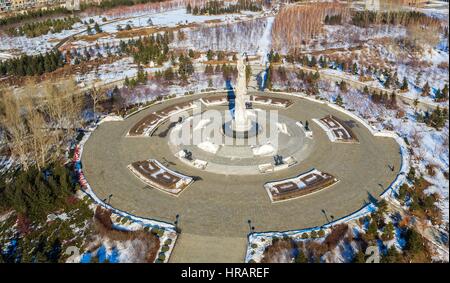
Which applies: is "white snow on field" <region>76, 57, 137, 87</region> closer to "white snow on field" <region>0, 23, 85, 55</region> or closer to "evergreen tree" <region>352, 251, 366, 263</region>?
"white snow on field" <region>0, 23, 85, 55</region>

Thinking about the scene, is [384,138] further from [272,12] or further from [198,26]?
[272,12]

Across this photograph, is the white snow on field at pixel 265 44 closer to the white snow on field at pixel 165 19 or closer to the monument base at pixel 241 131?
the white snow on field at pixel 165 19

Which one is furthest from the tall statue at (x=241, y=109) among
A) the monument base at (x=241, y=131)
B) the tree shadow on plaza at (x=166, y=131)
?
the tree shadow on plaza at (x=166, y=131)

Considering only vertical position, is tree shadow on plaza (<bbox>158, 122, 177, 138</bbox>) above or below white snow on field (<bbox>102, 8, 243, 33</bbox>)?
below

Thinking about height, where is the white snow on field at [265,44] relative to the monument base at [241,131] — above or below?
above

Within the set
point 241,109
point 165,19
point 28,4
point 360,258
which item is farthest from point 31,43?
point 360,258

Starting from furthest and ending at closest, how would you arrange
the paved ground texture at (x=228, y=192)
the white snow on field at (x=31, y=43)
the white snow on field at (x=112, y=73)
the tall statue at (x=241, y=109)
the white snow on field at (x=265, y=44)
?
1. the white snow on field at (x=31, y=43)
2. the white snow on field at (x=265, y=44)
3. the white snow on field at (x=112, y=73)
4. the tall statue at (x=241, y=109)
5. the paved ground texture at (x=228, y=192)

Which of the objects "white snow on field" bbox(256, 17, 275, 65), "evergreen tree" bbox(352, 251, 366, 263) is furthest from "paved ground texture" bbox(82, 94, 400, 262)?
"white snow on field" bbox(256, 17, 275, 65)

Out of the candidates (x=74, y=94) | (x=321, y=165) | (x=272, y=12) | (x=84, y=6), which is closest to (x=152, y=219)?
(x=321, y=165)
